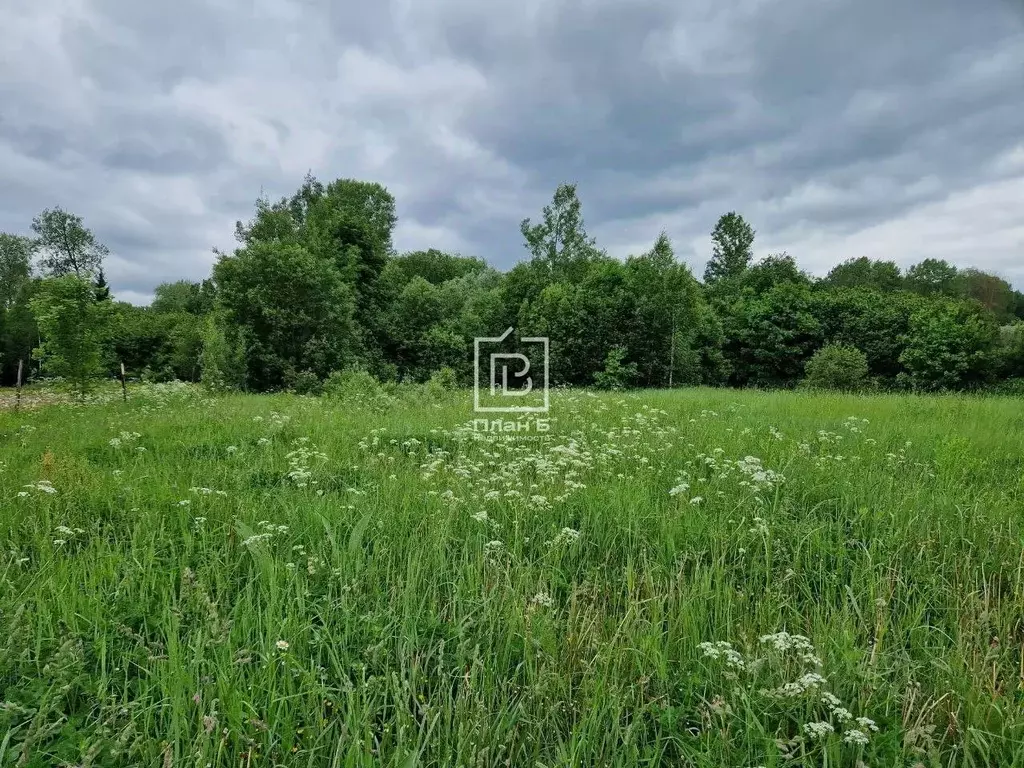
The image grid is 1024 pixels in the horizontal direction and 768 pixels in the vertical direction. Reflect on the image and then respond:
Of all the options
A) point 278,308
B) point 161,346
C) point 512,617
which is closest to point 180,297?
point 161,346

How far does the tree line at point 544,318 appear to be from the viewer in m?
23.1

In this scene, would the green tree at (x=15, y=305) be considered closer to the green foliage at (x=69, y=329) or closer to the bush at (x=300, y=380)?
the bush at (x=300, y=380)

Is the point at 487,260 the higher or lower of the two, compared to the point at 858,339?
higher

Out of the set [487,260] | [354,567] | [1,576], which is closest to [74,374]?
[1,576]

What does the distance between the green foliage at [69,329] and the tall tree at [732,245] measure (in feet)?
128

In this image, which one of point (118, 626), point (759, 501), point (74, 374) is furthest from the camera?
point (74, 374)

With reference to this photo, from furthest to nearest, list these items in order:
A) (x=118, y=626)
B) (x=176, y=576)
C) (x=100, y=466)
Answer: (x=100, y=466)
(x=176, y=576)
(x=118, y=626)

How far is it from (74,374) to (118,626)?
14.7 m

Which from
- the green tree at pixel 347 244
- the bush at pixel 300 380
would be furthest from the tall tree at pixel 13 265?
A: the bush at pixel 300 380

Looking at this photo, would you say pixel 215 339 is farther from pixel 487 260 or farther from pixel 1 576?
pixel 487 260

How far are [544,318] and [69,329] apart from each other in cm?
2105

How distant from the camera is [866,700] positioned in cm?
179

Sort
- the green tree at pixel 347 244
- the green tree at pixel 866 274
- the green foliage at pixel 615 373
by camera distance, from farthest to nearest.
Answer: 1. the green tree at pixel 866 274
2. the green tree at pixel 347 244
3. the green foliage at pixel 615 373

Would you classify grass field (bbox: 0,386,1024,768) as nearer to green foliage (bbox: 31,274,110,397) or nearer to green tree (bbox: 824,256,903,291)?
green foliage (bbox: 31,274,110,397)
